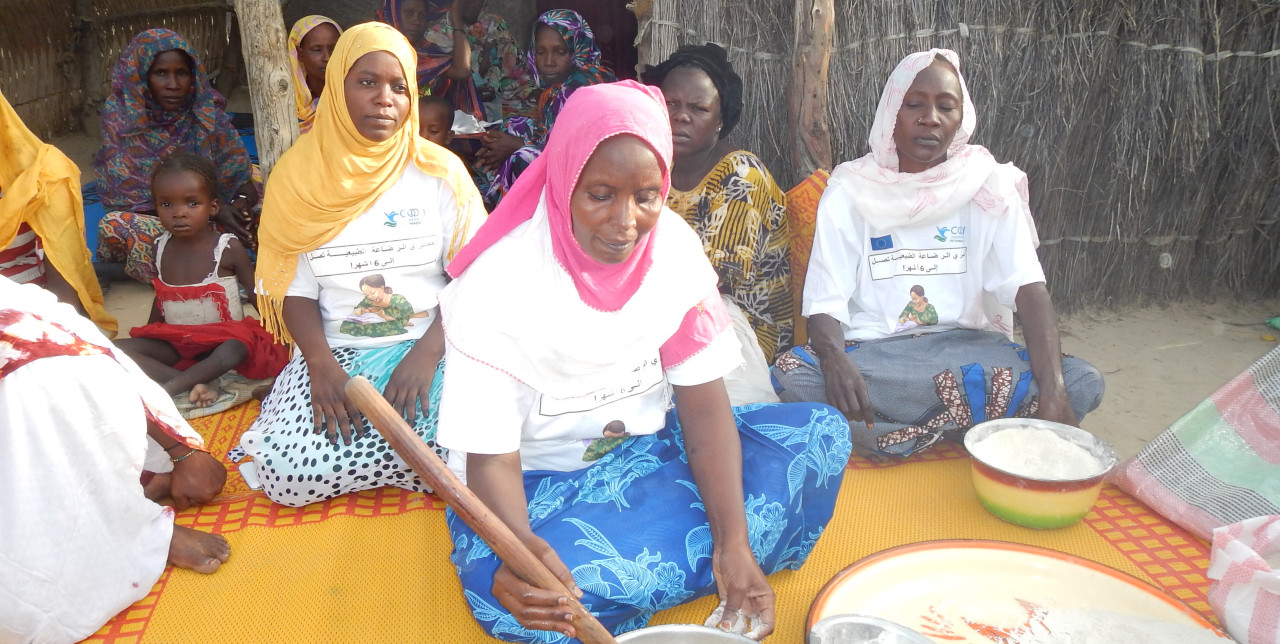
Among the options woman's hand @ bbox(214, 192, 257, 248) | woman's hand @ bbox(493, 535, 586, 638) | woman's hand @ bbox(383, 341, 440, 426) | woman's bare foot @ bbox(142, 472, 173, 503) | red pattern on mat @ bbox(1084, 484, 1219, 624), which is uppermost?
woman's hand @ bbox(214, 192, 257, 248)

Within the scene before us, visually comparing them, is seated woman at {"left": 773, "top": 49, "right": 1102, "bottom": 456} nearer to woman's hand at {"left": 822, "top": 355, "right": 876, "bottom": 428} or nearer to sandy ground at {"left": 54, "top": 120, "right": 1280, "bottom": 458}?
woman's hand at {"left": 822, "top": 355, "right": 876, "bottom": 428}

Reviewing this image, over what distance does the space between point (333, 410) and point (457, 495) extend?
1330 mm

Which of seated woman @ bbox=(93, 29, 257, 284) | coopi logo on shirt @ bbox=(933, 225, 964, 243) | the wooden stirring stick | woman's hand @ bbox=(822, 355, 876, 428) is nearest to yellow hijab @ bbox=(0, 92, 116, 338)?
seated woman @ bbox=(93, 29, 257, 284)

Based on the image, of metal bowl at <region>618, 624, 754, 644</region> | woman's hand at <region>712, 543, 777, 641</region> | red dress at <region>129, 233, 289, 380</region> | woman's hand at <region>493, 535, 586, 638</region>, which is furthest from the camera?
red dress at <region>129, 233, 289, 380</region>

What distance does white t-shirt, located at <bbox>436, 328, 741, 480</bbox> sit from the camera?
159 cm

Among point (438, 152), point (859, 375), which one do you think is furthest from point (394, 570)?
point (859, 375)

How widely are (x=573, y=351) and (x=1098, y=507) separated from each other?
1.60 metres

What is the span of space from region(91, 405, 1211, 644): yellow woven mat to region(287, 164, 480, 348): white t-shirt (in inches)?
19.1

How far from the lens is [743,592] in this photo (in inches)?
61.2

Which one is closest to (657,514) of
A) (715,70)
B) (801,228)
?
(801,228)

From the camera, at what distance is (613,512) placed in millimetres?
1707

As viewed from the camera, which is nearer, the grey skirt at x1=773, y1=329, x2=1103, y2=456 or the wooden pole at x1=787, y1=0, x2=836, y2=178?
the grey skirt at x1=773, y1=329, x2=1103, y2=456

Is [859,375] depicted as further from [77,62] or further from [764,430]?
[77,62]

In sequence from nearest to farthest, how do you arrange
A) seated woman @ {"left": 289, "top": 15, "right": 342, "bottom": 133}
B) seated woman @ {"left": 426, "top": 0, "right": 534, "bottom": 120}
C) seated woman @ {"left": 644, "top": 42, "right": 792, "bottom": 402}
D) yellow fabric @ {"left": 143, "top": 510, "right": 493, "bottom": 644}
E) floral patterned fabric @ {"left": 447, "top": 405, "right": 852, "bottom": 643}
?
floral patterned fabric @ {"left": 447, "top": 405, "right": 852, "bottom": 643} < yellow fabric @ {"left": 143, "top": 510, "right": 493, "bottom": 644} < seated woman @ {"left": 644, "top": 42, "right": 792, "bottom": 402} < seated woman @ {"left": 289, "top": 15, "right": 342, "bottom": 133} < seated woman @ {"left": 426, "top": 0, "right": 534, "bottom": 120}
